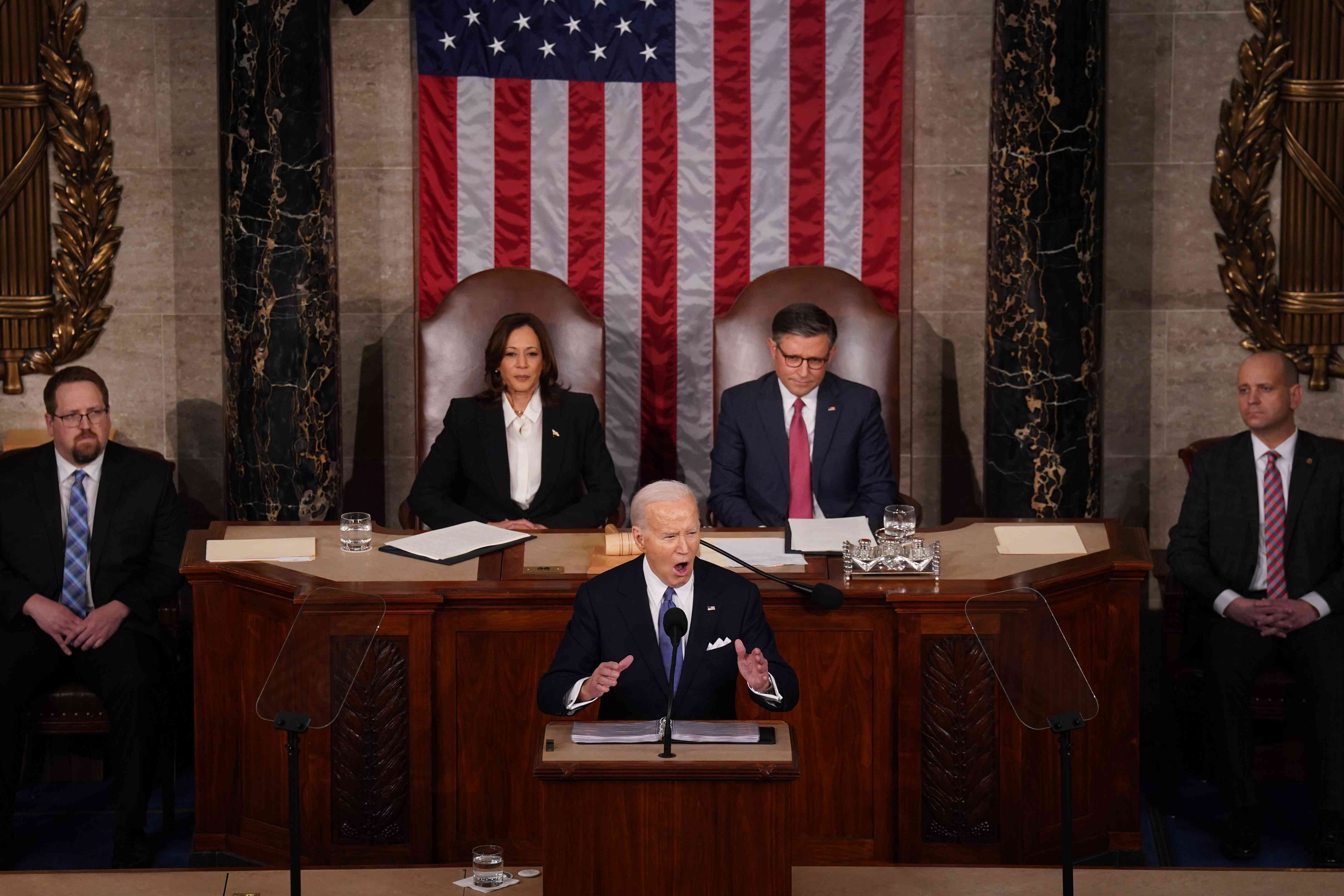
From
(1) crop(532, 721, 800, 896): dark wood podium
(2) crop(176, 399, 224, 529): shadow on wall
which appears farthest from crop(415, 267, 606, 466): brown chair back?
(1) crop(532, 721, 800, 896): dark wood podium

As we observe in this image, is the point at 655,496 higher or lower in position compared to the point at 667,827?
higher

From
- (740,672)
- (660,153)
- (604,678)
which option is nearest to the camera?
(604,678)

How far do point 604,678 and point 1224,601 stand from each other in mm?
2672

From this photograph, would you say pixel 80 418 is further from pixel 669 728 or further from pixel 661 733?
pixel 669 728

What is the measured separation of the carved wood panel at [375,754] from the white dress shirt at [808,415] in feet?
6.73

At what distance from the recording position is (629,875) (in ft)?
9.89

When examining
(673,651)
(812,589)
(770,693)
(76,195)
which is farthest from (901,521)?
(76,195)

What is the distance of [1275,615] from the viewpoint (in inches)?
200

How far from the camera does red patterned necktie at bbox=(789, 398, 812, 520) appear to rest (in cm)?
595

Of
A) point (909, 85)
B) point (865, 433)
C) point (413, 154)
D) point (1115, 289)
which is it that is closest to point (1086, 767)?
point (865, 433)

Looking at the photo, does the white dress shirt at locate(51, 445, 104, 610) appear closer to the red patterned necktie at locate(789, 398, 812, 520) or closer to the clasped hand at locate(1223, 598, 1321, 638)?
the red patterned necktie at locate(789, 398, 812, 520)

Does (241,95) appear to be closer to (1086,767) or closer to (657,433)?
(657,433)

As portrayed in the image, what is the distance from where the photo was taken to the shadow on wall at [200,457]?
6961 millimetres

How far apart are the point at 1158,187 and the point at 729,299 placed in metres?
1.98
